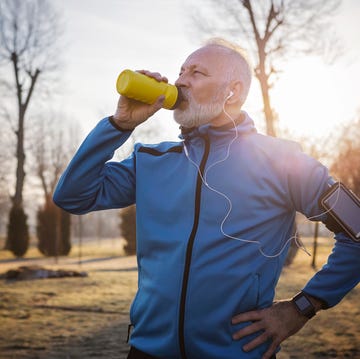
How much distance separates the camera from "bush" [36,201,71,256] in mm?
22266

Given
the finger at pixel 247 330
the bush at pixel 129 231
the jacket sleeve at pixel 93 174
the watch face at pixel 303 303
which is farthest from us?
the bush at pixel 129 231

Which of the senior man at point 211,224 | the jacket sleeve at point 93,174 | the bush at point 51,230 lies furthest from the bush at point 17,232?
the senior man at point 211,224

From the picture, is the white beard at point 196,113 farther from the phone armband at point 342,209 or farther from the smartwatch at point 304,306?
the smartwatch at point 304,306

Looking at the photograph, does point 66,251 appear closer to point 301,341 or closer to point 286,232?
point 301,341

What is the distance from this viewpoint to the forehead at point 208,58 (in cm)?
211

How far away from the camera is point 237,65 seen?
2.20m

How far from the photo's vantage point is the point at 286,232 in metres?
1.97

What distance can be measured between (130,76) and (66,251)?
2229cm

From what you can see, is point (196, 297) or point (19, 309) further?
point (19, 309)

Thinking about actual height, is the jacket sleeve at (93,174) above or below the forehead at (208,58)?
below

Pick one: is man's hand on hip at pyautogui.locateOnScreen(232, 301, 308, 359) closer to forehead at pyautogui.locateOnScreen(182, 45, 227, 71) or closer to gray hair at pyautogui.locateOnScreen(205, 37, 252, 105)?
gray hair at pyautogui.locateOnScreen(205, 37, 252, 105)

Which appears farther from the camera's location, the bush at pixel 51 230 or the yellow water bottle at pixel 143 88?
the bush at pixel 51 230

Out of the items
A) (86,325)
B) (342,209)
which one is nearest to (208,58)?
(342,209)

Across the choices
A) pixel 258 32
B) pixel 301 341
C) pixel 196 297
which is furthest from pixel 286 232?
pixel 258 32
